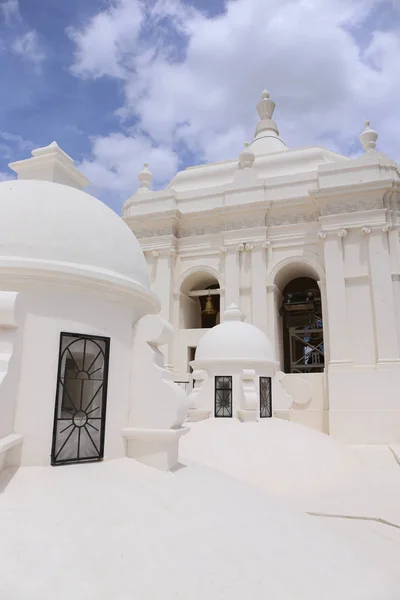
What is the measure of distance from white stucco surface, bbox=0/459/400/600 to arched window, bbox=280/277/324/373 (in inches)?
593

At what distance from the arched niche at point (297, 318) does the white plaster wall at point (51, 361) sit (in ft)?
46.7

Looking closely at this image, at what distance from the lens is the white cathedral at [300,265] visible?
1570cm

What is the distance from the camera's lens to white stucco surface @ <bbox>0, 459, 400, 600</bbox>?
2.96 meters

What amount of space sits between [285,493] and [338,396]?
768 centimetres

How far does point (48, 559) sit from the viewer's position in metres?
2.99

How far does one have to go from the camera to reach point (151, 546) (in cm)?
343

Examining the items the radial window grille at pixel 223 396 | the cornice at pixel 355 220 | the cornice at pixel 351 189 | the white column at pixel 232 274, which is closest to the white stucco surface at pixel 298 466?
the radial window grille at pixel 223 396

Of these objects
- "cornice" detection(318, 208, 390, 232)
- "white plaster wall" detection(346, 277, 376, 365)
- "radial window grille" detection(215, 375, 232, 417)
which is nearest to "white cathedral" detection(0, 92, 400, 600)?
"radial window grille" detection(215, 375, 232, 417)

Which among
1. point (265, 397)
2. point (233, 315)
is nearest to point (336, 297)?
point (233, 315)

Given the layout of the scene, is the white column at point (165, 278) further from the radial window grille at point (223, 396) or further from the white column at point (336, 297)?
the radial window grille at point (223, 396)

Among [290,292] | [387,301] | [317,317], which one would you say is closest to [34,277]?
[387,301]

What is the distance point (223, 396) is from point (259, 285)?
7164 mm

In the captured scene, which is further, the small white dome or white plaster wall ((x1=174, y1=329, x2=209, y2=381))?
white plaster wall ((x1=174, y1=329, x2=209, y2=381))

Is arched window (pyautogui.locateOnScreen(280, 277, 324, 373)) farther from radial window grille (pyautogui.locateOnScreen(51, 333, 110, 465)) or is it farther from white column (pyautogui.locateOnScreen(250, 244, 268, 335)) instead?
radial window grille (pyautogui.locateOnScreen(51, 333, 110, 465))
